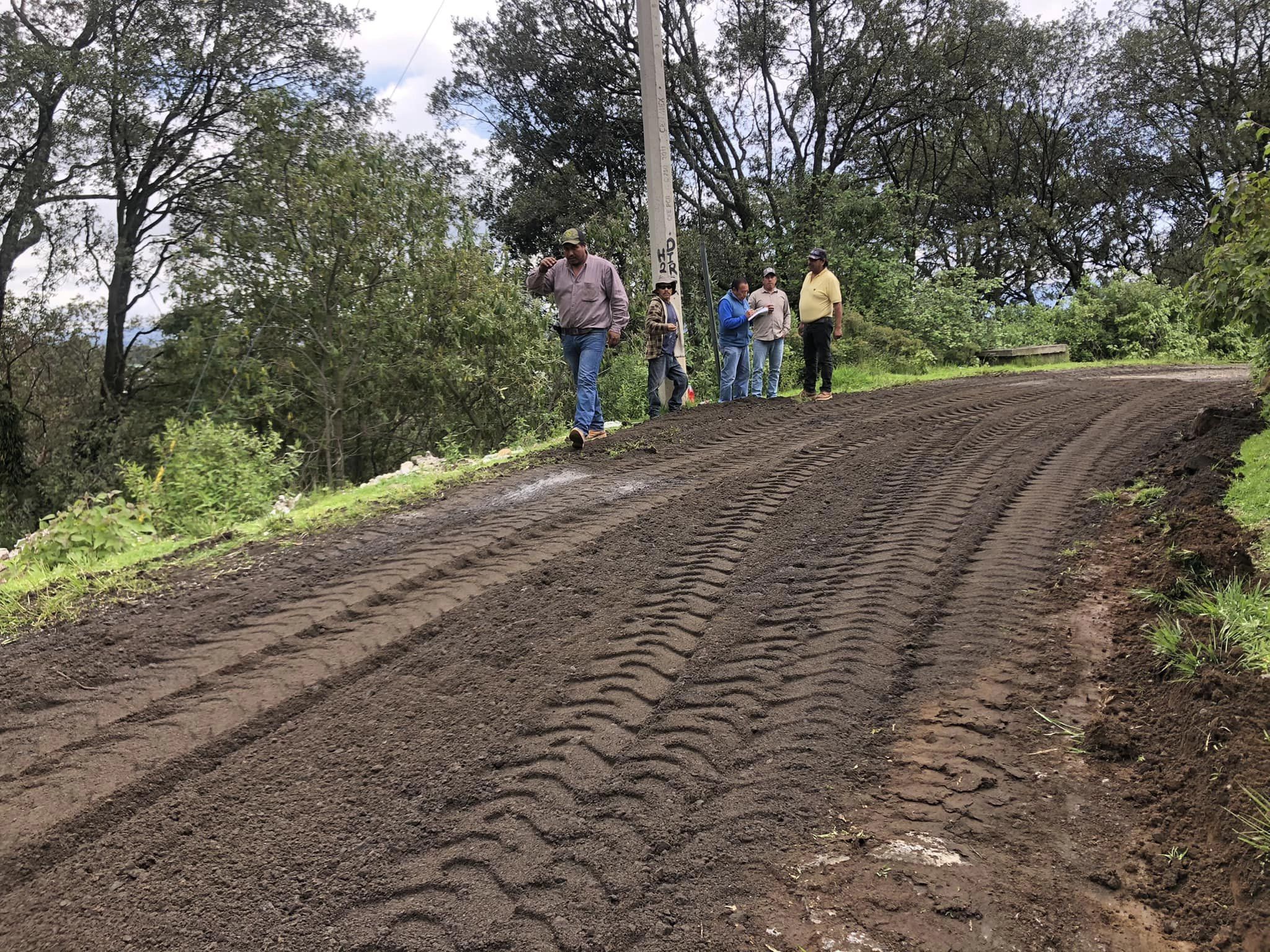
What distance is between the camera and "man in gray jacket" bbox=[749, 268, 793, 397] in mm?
10898

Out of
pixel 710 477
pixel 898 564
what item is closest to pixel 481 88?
pixel 710 477

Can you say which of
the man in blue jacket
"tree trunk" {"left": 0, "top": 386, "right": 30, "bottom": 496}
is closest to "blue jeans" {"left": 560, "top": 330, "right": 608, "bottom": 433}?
the man in blue jacket

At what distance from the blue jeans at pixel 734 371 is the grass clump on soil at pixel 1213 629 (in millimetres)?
7741

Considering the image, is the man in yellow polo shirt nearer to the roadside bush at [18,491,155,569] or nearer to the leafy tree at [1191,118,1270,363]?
the leafy tree at [1191,118,1270,363]

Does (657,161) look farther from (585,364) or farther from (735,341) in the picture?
(585,364)

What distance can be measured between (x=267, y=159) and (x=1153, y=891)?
16314 mm

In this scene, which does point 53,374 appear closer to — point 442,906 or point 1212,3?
point 442,906

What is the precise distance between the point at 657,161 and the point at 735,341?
2.76m

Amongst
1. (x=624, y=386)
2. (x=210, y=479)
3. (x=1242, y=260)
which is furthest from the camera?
(x=624, y=386)

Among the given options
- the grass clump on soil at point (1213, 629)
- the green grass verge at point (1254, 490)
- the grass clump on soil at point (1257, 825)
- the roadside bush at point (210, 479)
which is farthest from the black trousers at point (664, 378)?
the grass clump on soil at point (1257, 825)

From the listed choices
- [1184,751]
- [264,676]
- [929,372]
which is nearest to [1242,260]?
[1184,751]

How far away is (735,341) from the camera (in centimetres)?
1115

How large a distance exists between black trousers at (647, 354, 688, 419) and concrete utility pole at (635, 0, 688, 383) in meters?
0.17

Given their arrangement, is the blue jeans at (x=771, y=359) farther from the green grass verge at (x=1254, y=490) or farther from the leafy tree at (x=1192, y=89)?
the leafy tree at (x=1192, y=89)
